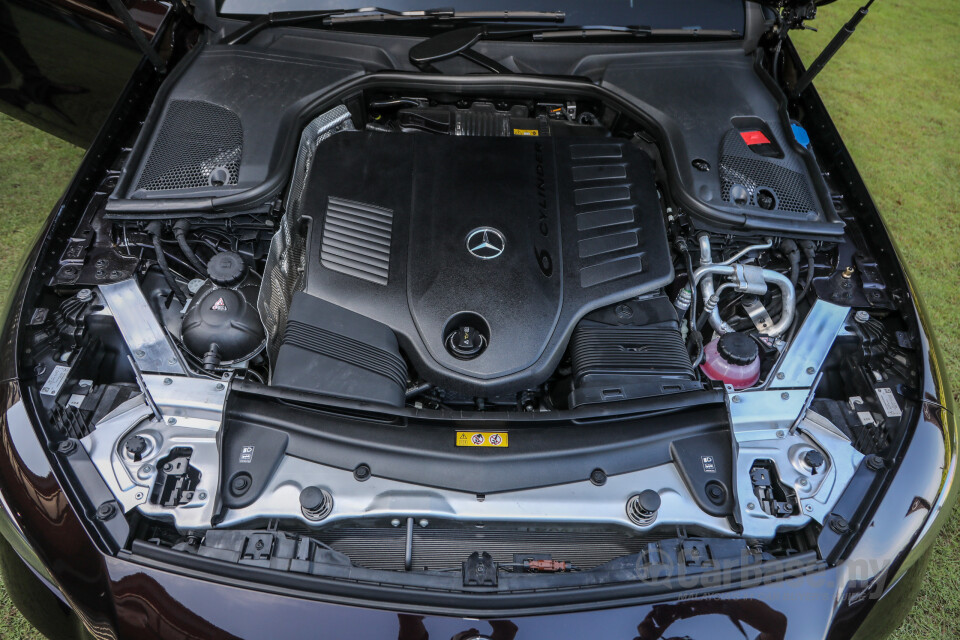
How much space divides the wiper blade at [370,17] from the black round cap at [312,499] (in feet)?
5.29

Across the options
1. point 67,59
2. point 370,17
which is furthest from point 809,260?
point 67,59

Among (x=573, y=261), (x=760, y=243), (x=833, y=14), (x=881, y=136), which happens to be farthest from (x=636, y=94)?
(x=833, y=14)

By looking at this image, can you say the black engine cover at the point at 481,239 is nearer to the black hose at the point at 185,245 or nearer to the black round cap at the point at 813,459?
the black hose at the point at 185,245

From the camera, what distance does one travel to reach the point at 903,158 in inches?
155

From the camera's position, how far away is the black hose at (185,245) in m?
1.79

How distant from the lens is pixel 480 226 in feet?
5.70

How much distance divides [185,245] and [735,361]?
4.89 ft

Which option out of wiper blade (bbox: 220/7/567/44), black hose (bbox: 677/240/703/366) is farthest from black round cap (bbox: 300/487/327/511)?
wiper blade (bbox: 220/7/567/44)

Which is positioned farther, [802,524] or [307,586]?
[802,524]

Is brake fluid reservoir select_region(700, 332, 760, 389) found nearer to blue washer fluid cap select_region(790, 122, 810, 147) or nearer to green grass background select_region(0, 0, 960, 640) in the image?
blue washer fluid cap select_region(790, 122, 810, 147)

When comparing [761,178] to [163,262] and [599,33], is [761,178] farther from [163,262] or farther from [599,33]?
[163,262]

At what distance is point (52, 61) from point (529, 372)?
86.3 inches

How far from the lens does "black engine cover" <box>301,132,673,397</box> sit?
1572 mm

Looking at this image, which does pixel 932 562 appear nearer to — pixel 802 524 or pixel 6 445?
pixel 802 524
